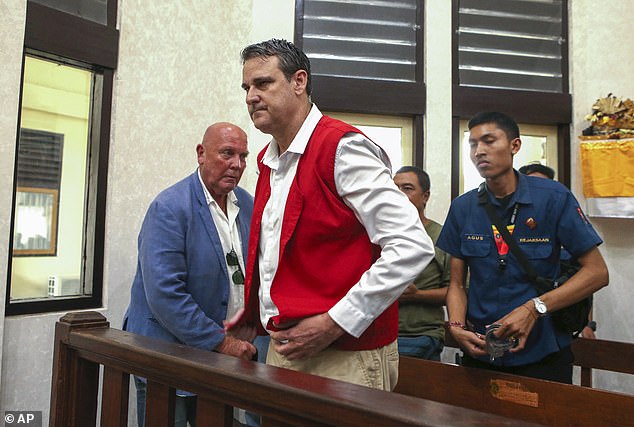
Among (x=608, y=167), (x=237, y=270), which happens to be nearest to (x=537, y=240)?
(x=237, y=270)

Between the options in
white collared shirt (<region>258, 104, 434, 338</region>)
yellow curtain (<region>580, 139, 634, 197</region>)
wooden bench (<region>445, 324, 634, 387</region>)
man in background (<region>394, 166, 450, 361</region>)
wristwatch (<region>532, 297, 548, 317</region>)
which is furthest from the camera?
yellow curtain (<region>580, 139, 634, 197</region>)

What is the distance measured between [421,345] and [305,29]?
2225 mm

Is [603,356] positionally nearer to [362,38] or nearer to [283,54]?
[283,54]

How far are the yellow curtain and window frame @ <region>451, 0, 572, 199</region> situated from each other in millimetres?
245

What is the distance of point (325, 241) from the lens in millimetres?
1433

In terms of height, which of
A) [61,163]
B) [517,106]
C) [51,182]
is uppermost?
[517,106]

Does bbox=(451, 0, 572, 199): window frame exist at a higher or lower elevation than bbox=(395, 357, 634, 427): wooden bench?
higher

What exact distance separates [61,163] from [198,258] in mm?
1376

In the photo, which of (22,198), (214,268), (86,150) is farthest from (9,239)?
(214,268)

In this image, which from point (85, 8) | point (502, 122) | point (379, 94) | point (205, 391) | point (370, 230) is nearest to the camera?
point (205, 391)

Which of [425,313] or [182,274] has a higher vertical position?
[182,274]

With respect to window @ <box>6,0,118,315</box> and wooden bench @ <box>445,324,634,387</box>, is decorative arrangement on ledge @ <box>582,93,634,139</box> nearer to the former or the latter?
wooden bench @ <box>445,324,634,387</box>

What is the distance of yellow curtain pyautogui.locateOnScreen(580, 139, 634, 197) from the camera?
3.65 meters

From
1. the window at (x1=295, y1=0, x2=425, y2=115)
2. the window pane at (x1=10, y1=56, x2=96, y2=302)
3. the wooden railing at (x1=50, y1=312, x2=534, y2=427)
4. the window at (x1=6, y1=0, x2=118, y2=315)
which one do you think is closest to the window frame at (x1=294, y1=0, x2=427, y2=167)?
the window at (x1=295, y1=0, x2=425, y2=115)
